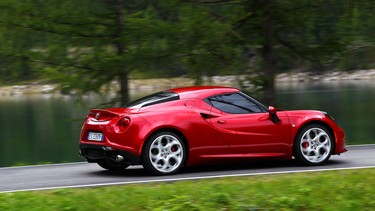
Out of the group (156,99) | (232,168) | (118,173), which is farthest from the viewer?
(232,168)

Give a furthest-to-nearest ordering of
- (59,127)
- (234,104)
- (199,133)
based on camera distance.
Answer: (59,127)
(234,104)
(199,133)

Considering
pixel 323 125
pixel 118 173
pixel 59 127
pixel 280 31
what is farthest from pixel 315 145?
pixel 59 127

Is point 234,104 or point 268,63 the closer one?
point 234,104

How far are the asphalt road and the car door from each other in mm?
348

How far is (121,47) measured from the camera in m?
21.1

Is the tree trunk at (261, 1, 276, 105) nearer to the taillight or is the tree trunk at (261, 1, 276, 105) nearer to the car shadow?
the car shadow

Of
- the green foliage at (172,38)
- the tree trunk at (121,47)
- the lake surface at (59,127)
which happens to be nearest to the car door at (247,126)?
the lake surface at (59,127)

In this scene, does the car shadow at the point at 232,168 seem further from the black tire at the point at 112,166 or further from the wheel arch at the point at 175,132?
the wheel arch at the point at 175,132

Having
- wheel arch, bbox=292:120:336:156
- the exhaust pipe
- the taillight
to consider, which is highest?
the taillight

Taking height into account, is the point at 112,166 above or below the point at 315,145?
below

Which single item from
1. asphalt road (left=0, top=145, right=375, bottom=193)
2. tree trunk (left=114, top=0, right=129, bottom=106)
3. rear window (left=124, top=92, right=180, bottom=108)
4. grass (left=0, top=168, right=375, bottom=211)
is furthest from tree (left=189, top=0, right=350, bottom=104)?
grass (left=0, top=168, right=375, bottom=211)

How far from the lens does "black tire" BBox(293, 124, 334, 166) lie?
11.5 m

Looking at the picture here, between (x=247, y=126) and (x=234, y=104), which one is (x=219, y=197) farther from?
(x=234, y=104)

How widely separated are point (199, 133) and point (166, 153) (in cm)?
58
